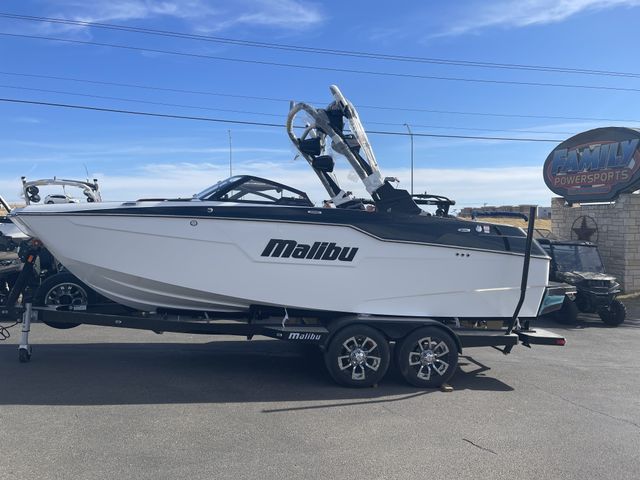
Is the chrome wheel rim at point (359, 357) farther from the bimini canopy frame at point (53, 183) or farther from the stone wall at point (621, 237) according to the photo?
the stone wall at point (621, 237)

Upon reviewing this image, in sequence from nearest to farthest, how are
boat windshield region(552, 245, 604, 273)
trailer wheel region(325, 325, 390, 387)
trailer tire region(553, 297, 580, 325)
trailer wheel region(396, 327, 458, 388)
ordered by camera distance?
trailer wheel region(325, 325, 390, 387) < trailer wheel region(396, 327, 458, 388) < trailer tire region(553, 297, 580, 325) < boat windshield region(552, 245, 604, 273)

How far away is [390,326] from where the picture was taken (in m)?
6.91

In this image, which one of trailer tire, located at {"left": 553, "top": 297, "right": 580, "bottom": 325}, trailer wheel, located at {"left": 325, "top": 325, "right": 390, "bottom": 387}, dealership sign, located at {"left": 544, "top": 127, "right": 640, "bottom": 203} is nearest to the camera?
trailer wheel, located at {"left": 325, "top": 325, "right": 390, "bottom": 387}

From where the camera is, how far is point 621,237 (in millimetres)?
17453

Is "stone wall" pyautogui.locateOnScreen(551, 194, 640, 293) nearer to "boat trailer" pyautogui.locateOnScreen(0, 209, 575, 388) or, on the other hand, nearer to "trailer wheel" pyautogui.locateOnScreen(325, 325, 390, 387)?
"boat trailer" pyautogui.locateOnScreen(0, 209, 575, 388)

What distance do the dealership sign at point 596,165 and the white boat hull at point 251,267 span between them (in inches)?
489

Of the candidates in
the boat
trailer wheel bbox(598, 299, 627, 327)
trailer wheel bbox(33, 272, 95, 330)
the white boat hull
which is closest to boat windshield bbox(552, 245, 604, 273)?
trailer wheel bbox(598, 299, 627, 327)

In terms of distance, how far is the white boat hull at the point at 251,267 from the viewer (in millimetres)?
6660

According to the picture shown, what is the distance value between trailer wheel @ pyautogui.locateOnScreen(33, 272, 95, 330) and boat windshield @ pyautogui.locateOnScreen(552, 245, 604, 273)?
11.3 m

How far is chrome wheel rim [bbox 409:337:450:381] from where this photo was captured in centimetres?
700

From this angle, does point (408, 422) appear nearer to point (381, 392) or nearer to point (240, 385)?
point (381, 392)

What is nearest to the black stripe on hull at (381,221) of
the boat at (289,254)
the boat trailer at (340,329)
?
the boat at (289,254)

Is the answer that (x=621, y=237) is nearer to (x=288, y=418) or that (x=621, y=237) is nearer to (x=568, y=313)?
(x=568, y=313)

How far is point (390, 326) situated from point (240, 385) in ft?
6.20
